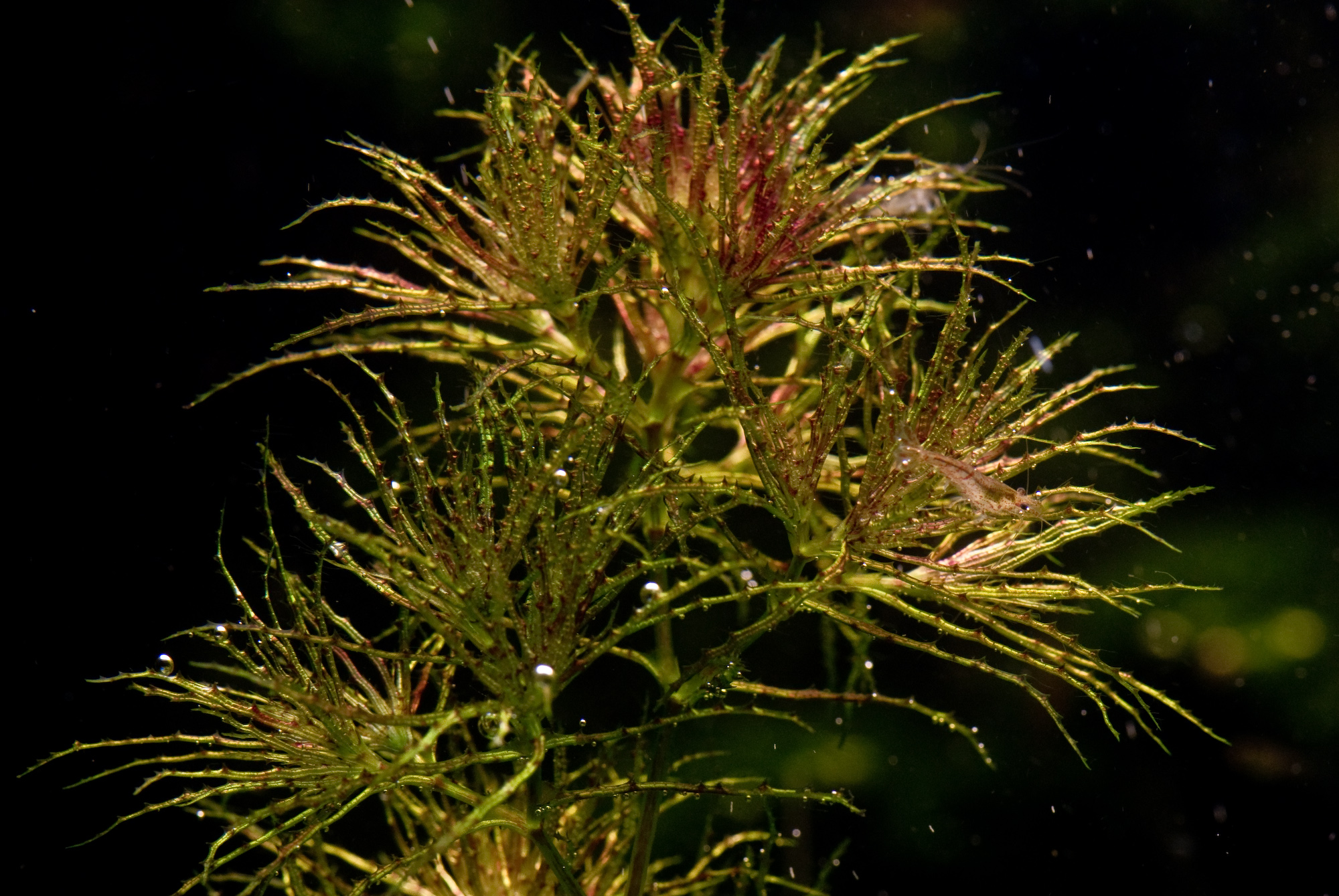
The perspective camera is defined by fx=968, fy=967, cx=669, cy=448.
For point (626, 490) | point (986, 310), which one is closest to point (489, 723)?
point (626, 490)

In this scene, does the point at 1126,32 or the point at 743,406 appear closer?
the point at 743,406

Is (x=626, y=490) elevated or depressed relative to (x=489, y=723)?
elevated

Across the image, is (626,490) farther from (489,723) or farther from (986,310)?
(986,310)

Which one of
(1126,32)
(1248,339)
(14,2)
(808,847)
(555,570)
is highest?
(14,2)

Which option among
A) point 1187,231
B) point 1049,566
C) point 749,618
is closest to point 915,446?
point 749,618

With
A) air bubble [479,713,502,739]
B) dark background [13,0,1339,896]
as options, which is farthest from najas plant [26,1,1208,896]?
dark background [13,0,1339,896]

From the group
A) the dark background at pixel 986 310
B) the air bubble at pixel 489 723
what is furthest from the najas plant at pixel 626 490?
the dark background at pixel 986 310

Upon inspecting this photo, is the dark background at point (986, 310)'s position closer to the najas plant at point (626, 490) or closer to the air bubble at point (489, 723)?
the najas plant at point (626, 490)

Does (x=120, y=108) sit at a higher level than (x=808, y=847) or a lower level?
higher

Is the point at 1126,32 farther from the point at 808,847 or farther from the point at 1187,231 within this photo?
the point at 808,847
